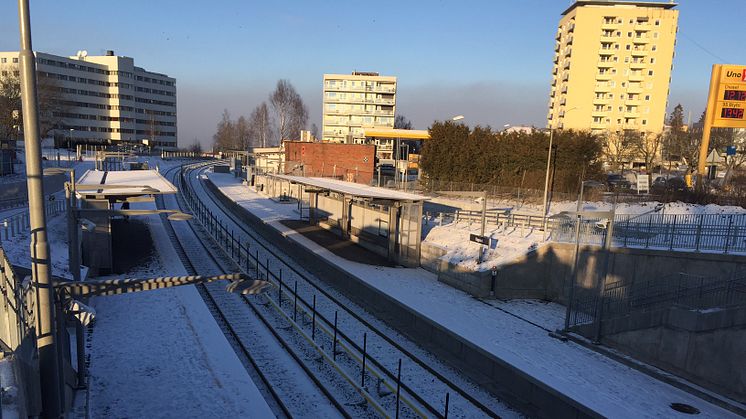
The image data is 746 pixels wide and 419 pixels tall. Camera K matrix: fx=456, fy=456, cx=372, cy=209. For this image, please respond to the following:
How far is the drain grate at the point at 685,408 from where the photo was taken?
9945mm

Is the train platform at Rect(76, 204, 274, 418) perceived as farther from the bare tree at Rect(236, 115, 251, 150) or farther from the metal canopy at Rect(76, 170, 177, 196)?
the bare tree at Rect(236, 115, 251, 150)

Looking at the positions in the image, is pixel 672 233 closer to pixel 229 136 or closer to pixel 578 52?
pixel 578 52

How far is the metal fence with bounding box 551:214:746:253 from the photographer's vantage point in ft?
45.8

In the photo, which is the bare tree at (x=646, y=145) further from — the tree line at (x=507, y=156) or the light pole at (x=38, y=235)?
the light pole at (x=38, y=235)

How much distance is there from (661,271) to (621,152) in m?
49.1

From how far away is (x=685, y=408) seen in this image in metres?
10.1

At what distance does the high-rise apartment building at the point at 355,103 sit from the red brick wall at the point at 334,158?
31.1 meters

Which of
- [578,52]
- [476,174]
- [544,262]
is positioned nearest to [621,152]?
[578,52]

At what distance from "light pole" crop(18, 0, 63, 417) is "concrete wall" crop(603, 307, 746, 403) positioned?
43.2ft

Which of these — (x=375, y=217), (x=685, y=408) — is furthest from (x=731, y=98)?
(x=685, y=408)

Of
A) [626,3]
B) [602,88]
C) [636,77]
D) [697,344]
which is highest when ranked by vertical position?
[626,3]

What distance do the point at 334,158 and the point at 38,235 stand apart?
4707cm

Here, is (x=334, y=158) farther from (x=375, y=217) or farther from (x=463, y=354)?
(x=463, y=354)

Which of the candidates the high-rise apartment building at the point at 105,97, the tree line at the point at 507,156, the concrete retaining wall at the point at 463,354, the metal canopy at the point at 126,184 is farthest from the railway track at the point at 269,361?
the high-rise apartment building at the point at 105,97
